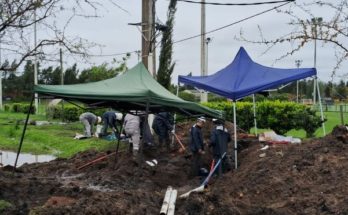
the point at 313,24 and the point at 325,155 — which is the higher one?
the point at 313,24

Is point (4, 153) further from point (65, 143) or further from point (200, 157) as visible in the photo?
point (200, 157)

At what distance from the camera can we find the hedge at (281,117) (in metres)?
Answer: 23.1

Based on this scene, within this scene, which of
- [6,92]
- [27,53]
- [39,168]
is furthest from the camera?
[6,92]

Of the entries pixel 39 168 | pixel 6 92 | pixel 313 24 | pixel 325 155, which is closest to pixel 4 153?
pixel 39 168

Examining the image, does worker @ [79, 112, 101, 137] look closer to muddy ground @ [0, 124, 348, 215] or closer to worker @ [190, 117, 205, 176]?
muddy ground @ [0, 124, 348, 215]

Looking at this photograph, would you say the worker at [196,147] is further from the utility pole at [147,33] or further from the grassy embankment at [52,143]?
the grassy embankment at [52,143]

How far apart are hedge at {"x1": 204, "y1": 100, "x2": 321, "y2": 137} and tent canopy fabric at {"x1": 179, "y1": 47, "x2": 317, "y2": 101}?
637 cm

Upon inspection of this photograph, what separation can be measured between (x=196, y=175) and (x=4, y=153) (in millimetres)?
10510

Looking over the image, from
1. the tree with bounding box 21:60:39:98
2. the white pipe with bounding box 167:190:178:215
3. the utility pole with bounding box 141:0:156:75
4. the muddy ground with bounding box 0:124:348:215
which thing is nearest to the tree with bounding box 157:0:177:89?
the tree with bounding box 21:60:39:98

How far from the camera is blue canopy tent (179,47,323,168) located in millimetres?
15203

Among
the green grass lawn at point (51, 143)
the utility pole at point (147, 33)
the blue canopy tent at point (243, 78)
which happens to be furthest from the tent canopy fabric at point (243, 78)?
the green grass lawn at point (51, 143)

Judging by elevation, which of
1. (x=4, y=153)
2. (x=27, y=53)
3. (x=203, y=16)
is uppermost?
(x=203, y=16)

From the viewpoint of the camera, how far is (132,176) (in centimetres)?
1340

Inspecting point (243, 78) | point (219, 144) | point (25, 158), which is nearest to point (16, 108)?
point (25, 158)
